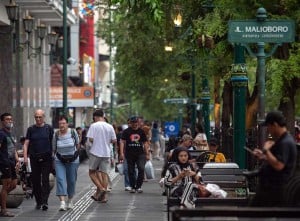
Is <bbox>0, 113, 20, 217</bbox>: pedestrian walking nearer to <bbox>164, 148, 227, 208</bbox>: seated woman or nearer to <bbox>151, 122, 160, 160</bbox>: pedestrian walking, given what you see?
<bbox>164, 148, 227, 208</bbox>: seated woman

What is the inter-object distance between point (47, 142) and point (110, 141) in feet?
7.12

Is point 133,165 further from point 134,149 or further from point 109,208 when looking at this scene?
point 109,208

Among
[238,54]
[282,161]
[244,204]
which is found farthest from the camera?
[238,54]

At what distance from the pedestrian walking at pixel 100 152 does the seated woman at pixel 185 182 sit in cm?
425

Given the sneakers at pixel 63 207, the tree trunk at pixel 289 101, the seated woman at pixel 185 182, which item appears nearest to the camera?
the seated woman at pixel 185 182

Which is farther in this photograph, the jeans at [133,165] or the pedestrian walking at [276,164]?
the jeans at [133,165]

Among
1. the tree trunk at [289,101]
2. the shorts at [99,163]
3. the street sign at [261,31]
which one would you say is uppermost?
the street sign at [261,31]

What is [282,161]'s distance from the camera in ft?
29.5

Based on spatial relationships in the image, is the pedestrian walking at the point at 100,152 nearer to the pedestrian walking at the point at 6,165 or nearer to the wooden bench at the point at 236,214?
Result: the pedestrian walking at the point at 6,165

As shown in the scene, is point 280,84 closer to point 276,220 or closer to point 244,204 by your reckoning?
point 244,204

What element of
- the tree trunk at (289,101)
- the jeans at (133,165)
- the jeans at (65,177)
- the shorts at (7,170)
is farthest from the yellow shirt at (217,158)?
the shorts at (7,170)

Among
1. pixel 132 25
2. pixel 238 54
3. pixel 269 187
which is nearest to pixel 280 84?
pixel 238 54

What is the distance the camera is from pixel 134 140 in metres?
21.8

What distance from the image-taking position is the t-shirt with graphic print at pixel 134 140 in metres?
21.7
